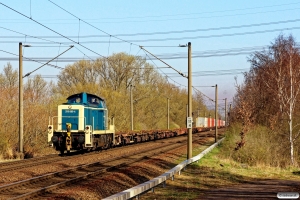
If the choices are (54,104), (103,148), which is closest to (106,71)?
(54,104)

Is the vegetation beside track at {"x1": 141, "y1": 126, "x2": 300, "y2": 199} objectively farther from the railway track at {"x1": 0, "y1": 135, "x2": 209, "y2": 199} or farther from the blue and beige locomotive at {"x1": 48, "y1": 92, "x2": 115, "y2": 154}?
the blue and beige locomotive at {"x1": 48, "y1": 92, "x2": 115, "y2": 154}

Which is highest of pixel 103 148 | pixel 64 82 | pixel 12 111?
pixel 64 82

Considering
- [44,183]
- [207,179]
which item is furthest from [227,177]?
[44,183]

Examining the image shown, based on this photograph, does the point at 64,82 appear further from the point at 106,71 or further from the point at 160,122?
the point at 160,122

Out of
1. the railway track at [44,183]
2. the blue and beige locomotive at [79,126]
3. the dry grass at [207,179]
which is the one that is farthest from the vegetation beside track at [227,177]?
the blue and beige locomotive at [79,126]

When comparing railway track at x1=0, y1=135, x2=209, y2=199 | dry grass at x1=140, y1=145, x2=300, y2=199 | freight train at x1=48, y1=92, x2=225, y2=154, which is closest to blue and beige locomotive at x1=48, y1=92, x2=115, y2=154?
freight train at x1=48, y1=92, x2=225, y2=154

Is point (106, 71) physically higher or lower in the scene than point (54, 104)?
higher

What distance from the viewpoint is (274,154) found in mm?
31406

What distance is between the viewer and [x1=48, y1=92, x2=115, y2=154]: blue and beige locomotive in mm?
31641

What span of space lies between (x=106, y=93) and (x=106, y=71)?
453 inches

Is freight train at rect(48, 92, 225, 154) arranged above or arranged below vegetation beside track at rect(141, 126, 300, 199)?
above

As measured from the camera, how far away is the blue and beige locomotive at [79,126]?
104 ft

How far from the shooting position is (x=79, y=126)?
107 ft

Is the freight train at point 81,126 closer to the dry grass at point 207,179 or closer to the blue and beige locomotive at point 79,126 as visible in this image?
the blue and beige locomotive at point 79,126
